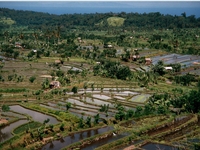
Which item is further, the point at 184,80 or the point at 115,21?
the point at 115,21

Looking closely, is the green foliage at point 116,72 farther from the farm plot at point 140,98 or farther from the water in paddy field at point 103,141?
the water in paddy field at point 103,141

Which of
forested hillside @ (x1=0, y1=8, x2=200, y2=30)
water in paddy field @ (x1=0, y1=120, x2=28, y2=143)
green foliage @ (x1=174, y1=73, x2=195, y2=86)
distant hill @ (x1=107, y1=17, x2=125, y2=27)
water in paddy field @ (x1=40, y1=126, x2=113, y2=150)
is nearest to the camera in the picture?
water in paddy field @ (x1=40, y1=126, x2=113, y2=150)

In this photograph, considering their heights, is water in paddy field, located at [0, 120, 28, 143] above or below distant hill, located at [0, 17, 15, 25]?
below

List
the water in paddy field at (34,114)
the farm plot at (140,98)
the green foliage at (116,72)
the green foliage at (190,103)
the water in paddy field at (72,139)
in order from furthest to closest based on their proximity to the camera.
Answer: the green foliage at (116,72) → the farm plot at (140,98) → the green foliage at (190,103) → the water in paddy field at (34,114) → the water in paddy field at (72,139)

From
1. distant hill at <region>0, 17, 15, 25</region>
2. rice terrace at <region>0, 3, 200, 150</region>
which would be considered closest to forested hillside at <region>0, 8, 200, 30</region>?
distant hill at <region>0, 17, 15, 25</region>

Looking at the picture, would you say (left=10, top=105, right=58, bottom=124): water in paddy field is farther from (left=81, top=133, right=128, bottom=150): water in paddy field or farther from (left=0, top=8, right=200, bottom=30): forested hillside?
(left=0, top=8, right=200, bottom=30): forested hillside

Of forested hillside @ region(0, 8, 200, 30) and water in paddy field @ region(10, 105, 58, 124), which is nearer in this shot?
water in paddy field @ region(10, 105, 58, 124)

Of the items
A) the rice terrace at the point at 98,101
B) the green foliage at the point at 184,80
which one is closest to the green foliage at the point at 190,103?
the rice terrace at the point at 98,101

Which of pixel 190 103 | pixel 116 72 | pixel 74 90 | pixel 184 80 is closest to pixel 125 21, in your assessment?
pixel 116 72

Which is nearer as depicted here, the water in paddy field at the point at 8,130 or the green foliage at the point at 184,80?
the water in paddy field at the point at 8,130

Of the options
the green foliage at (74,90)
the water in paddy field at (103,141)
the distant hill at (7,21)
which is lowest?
the water in paddy field at (103,141)

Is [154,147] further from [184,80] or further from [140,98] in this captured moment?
[184,80]

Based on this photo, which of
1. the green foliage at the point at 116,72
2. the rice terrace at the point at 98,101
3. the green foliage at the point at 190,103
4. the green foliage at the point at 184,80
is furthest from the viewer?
the green foliage at the point at 116,72
